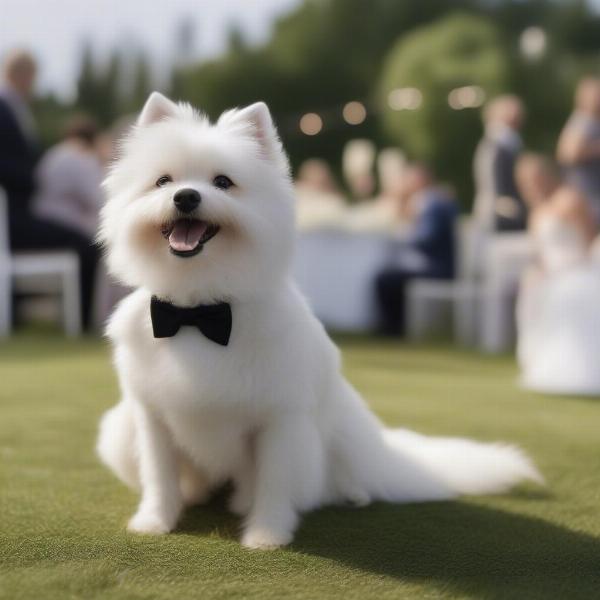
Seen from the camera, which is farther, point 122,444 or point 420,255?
point 420,255

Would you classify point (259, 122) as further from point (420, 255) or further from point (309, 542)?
point (420, 255)

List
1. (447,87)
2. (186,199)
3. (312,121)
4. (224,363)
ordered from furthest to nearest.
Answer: (447,87) → (312,121) → (224,363) → (186,199)

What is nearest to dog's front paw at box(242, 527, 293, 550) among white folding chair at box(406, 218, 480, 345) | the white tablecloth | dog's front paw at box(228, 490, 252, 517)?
dog's front paw at box(228, 490, 252, 517)

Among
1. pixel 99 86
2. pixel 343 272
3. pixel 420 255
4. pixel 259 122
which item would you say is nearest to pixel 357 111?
pixel 343 272

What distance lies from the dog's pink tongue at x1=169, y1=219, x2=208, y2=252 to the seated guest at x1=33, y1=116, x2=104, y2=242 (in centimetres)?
755

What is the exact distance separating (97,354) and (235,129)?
5.77 meters

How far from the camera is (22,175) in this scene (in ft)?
31.5

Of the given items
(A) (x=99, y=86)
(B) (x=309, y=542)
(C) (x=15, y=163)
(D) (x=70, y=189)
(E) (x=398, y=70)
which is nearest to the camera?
(B) (x=309, y=542)

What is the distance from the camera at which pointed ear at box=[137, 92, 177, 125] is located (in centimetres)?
306

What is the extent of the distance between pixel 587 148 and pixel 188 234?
7135 mm

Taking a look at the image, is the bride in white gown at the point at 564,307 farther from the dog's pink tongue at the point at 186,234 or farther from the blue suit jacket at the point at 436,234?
the dog's pink tongue at the point at 186,234

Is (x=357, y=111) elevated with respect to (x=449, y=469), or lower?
elevated

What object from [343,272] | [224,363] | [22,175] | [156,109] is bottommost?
[343,272]

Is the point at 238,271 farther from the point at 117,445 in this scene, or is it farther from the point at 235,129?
the point at 117,445
